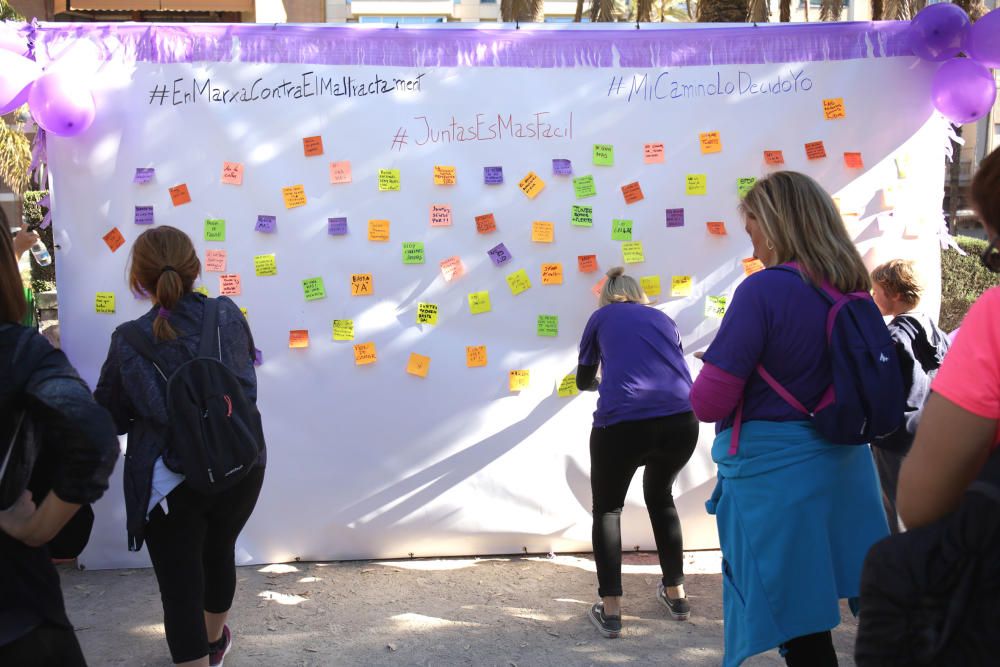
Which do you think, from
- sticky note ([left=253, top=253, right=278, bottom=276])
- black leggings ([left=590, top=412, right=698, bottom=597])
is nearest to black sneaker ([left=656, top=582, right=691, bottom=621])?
black leggings ([left=590, top=412, right=698, bottom=597])

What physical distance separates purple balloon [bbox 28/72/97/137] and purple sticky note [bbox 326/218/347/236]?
1.20 meters

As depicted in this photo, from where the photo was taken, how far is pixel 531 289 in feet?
15.1

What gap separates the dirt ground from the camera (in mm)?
3635

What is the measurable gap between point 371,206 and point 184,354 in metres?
1.80

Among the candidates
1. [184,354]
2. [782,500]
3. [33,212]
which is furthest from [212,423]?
[33,212]

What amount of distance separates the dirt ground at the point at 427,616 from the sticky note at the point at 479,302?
1.32 m

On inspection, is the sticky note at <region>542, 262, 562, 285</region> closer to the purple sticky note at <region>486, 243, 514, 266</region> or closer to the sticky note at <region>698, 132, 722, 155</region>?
the purple sticky note at <region>486, 243, 514, 266</region>

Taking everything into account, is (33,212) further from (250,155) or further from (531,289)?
(531,289)

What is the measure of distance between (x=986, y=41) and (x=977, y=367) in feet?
11.6

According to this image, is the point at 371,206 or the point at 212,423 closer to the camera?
the point at 212,423

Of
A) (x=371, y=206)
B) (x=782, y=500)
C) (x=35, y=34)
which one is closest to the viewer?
(x=782, y=500)

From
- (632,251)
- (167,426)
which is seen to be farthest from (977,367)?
(632,251)

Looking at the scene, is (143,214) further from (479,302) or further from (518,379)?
(518,379)

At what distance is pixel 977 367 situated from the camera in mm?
1507
